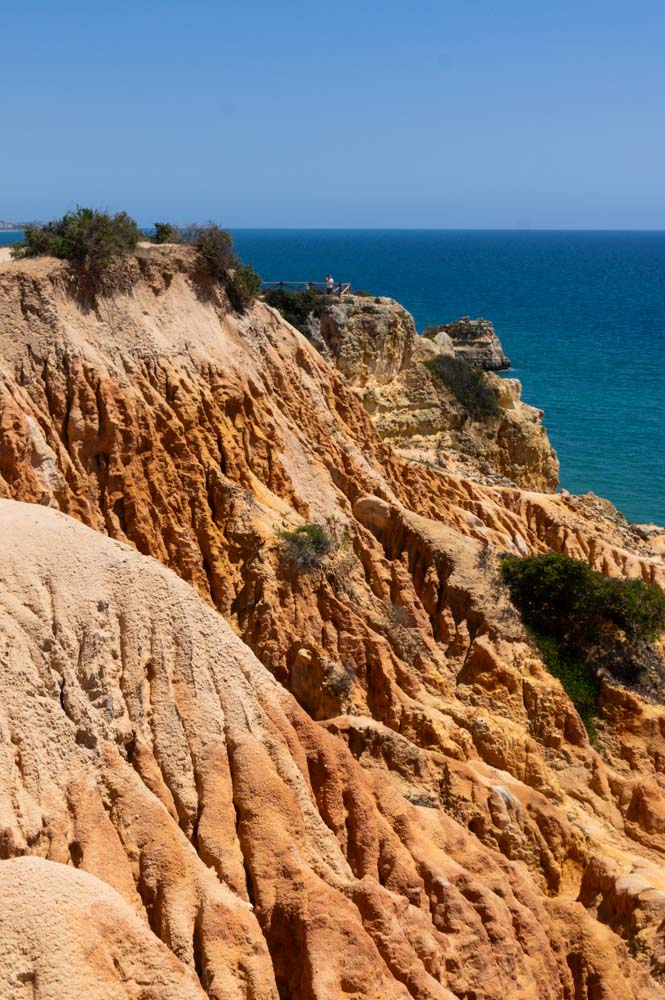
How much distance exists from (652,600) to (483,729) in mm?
7852

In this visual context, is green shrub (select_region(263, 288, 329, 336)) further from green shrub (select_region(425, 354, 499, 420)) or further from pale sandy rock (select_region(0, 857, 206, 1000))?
pale sandy rock (select_region(0, 857, 206, 1000))

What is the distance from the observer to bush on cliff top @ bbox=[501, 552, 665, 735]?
90.5 feet

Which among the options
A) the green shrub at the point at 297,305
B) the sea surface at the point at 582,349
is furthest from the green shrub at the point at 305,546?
the sea surface at the point at 582,349

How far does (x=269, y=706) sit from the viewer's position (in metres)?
18.0

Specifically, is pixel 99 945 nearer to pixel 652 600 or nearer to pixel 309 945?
pixel 309 945

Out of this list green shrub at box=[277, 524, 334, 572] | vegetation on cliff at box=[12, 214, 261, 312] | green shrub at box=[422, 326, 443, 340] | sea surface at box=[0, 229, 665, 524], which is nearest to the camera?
green shrub at box=[277, 524, 334, 572]

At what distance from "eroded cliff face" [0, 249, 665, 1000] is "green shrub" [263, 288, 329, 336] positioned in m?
11.7

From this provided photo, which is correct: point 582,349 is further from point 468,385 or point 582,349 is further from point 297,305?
point 297,305

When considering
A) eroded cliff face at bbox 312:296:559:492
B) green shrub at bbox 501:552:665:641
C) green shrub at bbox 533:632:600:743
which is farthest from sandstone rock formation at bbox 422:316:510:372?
green shrub at bbox 533:632:600:743

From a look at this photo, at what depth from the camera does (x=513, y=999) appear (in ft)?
55.8

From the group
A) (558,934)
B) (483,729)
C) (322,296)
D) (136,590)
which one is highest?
(322,296)

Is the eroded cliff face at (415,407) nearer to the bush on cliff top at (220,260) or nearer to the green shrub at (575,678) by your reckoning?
the bush on cliff top at (220,260)

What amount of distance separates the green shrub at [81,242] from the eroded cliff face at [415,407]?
17.7 m

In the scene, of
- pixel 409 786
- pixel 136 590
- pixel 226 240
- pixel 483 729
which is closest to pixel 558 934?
pixel 409 786
